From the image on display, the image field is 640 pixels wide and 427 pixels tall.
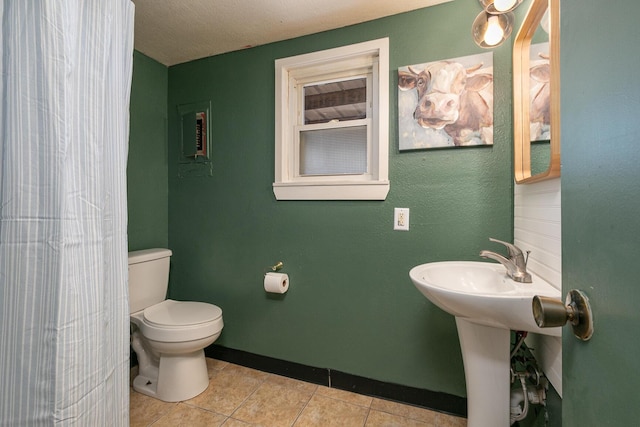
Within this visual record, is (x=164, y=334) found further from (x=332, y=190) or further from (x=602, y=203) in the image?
(x=602, y=203)

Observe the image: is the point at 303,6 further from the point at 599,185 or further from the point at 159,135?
the point at 599,185

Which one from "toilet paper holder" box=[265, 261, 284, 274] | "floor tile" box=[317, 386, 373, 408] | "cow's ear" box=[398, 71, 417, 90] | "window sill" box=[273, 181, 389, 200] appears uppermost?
"cow's ear" box=[398, 71, 417, 90]

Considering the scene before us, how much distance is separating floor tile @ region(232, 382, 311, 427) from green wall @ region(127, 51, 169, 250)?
1277 mm

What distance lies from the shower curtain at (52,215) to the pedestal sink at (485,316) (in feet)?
3.80

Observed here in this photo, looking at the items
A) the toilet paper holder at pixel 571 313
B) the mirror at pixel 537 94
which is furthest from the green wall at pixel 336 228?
the toilet paper holder at pixel 571 313

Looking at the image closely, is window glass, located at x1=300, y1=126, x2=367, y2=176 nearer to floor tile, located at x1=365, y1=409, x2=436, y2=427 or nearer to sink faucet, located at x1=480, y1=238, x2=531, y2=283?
sink faucet, located at x1=480, y1=238, x2=531, y2=283

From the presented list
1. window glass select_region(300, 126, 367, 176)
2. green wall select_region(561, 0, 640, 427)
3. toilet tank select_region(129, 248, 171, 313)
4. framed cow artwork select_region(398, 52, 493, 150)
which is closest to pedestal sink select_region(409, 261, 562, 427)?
green wall select_region(561, 0, 640, 427)

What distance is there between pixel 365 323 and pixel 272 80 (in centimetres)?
167

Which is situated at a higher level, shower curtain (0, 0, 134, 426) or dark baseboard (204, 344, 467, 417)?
shower curtain (0, 0, 134, 426)

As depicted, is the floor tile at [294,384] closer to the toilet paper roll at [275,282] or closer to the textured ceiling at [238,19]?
the toilet paper roll at [275,282]

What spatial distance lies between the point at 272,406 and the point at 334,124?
1710 millimetres

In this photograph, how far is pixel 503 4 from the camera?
1.02m

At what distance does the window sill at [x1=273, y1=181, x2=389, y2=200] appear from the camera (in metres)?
1.55

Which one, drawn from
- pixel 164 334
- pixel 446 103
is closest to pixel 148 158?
pixel 164 334
